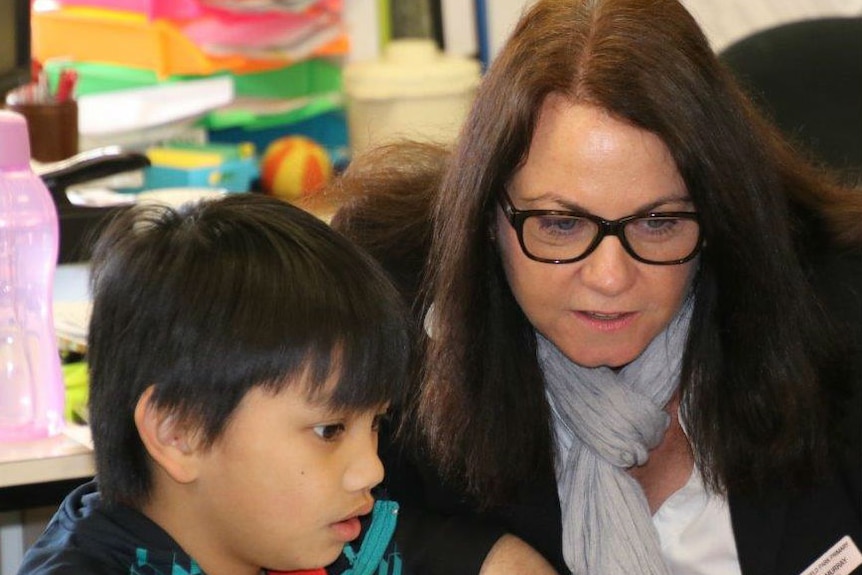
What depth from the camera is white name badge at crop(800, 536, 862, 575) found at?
5.41ft

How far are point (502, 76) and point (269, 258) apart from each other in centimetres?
39

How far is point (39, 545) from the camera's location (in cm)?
127

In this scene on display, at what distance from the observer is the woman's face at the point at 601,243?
1.46 meters

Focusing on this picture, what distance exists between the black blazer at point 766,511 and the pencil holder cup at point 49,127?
41.7 inches

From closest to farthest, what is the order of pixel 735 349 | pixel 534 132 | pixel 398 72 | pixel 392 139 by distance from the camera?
1. pixel 534 132
2. pixel 735 349
3. pixel 392 139
4. pixel 398 72

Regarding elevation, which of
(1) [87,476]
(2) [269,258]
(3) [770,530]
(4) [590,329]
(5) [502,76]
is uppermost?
(5) [502,76]

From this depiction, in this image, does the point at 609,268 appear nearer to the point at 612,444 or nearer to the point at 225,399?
the point at 612,444

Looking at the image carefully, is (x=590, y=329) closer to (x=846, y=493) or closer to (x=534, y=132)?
(x=534, y=132)

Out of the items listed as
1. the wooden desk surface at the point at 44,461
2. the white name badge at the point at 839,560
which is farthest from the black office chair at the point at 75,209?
the white name badge at the point at 839,560

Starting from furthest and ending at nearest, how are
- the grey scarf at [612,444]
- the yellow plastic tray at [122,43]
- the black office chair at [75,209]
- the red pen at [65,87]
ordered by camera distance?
1. the yellow plastic tray at [122,43]
2. the red pen at [65,87]
3. the black office chair at [75,209]
4. the grey scarf at [612,444]

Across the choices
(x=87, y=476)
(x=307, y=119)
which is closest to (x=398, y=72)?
(x=307, y=119)

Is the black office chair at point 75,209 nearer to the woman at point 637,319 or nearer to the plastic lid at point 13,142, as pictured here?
the plastic lid at point 13,142

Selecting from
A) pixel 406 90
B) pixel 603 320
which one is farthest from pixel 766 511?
pixel 406 90

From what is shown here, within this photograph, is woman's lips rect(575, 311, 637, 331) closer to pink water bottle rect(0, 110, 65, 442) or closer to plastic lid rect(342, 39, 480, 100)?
pink water bottle rect(0, 110, 65, 442)
